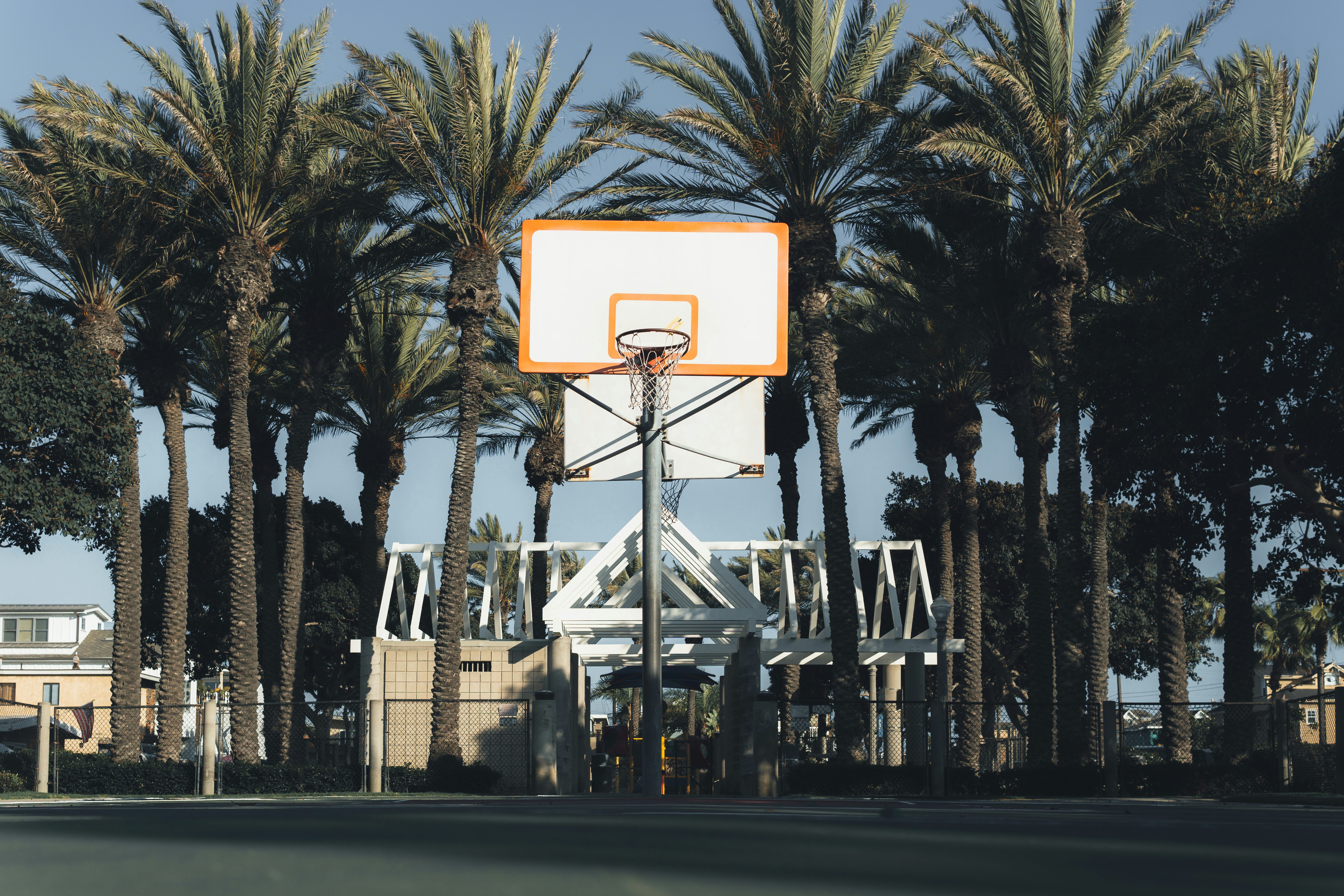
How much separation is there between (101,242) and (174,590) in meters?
8.01

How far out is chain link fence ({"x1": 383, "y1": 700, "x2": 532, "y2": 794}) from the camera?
2905 centimetres

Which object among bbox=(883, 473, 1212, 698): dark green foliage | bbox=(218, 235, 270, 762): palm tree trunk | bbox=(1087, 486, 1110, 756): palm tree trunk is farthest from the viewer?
bbox=(883, 473, 1212, 698): dark green foliage

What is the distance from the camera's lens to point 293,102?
26.2 m

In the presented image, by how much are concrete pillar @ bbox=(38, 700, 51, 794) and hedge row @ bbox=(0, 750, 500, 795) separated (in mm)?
571

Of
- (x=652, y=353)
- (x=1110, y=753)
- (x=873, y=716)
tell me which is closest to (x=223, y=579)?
(x=873, y=716)

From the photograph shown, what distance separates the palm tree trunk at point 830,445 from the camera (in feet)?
83.0

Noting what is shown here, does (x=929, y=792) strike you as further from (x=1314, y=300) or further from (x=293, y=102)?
(x=293, y=102)

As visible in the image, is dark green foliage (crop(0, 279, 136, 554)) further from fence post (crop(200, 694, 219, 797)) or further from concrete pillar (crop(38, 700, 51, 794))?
fence post (crop(200, 694, 219, 797))

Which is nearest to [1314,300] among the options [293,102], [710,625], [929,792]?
[929,792]

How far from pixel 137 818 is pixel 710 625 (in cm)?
2575

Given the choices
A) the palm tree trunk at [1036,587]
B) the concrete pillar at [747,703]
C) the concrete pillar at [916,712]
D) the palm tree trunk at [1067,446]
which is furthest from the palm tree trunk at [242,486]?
the palm tree trunk at [1067,446]

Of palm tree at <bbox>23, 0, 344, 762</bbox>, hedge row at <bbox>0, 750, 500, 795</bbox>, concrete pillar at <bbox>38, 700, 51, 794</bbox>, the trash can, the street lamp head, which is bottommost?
the trash can

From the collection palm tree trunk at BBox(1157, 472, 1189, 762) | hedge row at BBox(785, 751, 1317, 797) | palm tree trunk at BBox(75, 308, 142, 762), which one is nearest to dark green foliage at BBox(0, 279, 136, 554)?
palm tree trunk at BBox(75, 308, 142, 762)

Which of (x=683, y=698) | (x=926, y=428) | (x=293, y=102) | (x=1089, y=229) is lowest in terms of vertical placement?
(x=683, y=698)
